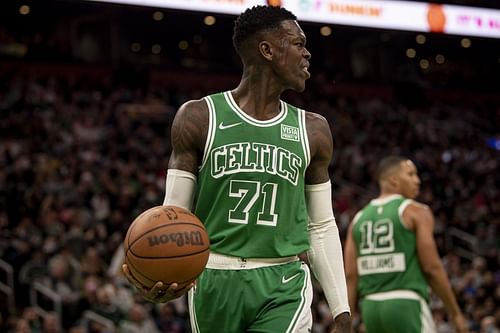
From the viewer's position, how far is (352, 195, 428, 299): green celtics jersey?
651 centimetres

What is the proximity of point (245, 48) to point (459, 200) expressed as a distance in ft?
51.1

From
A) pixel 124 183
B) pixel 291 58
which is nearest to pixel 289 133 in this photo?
pixel 291 58

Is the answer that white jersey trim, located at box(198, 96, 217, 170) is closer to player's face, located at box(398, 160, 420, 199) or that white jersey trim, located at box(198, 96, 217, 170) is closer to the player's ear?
the player's ear

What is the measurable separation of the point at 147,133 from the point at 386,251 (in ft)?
36.0

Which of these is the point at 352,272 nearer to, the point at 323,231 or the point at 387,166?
the point at 387,166

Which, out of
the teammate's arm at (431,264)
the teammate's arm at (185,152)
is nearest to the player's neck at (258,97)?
the teammate's arm at (185,152)

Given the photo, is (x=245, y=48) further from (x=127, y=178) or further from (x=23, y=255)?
(x=127, y=178)

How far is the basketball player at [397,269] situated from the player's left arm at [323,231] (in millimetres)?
2583

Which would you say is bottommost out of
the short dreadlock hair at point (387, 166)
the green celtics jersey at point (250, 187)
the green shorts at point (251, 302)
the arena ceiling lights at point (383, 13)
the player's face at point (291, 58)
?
the green shorts at point (251, 302)

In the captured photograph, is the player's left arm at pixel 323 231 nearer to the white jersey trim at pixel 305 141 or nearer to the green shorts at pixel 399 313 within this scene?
the white jersey trim at pixel 305 141

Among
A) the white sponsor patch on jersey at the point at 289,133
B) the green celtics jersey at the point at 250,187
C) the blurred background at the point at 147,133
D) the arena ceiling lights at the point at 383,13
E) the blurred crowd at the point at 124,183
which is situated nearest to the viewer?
the green celtics jersey at the point at 250,187

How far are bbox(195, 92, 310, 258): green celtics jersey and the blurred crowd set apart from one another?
239 inches

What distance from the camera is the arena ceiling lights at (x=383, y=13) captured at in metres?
14.5

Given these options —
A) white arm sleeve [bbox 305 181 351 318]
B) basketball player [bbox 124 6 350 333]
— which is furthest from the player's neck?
white arm sleeve [bbox 305 181 351 318]
